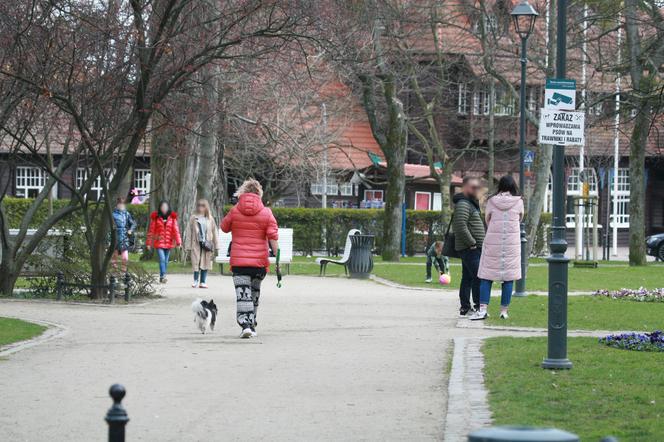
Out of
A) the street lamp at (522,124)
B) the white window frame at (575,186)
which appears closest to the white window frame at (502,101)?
the white window frame at (575,186)

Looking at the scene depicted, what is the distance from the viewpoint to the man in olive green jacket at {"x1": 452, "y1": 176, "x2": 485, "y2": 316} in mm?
17312

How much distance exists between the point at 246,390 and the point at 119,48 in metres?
9.64

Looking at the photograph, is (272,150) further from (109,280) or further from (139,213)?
(109,280)

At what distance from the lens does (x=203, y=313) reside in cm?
1478

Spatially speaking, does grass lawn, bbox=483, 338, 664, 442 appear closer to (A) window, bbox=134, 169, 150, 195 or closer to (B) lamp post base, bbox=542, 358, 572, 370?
(B) lamp post base, bbox=542, 358, 572, 370

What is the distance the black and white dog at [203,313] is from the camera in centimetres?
1475

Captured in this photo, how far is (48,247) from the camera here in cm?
2144

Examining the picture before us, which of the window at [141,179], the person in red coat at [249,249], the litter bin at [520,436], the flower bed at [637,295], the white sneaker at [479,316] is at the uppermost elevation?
the window at [141,179]

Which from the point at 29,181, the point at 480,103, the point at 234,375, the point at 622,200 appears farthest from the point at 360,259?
the point at 622,200

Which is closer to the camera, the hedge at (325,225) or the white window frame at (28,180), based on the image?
the hedge at (325,225)

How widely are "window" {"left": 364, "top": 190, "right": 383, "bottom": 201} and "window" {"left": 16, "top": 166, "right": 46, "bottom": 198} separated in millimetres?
13879

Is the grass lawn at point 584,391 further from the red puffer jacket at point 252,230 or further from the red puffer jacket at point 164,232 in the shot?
the red puffer jacket at point 164,232

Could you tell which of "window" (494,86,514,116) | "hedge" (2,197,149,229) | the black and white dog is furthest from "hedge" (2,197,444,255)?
the black and white dog

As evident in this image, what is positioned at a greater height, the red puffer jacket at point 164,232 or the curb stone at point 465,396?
the red puffer jacket at point 164,232
